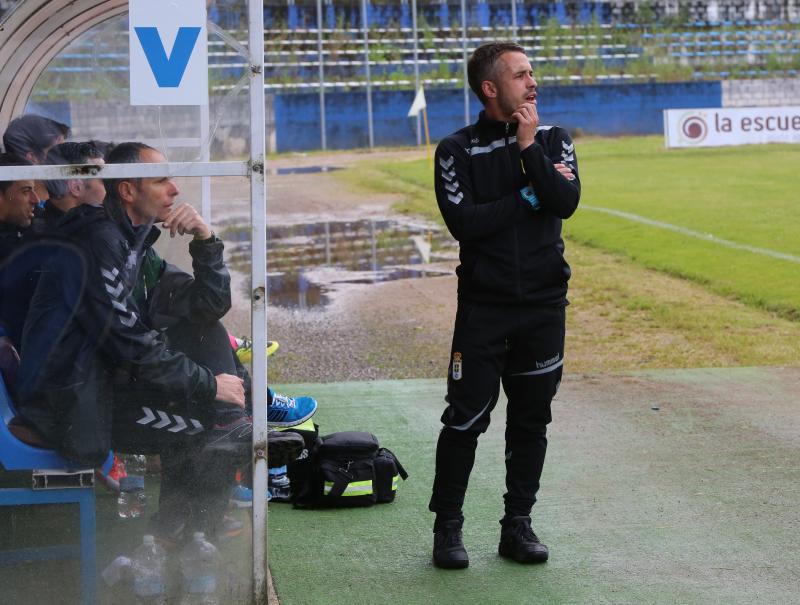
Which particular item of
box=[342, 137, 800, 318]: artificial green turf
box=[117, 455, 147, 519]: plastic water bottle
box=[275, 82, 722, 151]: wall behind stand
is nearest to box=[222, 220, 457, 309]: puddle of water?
box=[342, 137, 800, 318]: artificial green turf

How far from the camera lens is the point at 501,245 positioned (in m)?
4.34

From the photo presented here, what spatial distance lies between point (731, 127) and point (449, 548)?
32.8m

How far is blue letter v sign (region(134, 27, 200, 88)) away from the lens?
12.0ft

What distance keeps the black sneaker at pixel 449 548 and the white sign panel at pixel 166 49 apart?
1940 millimetres

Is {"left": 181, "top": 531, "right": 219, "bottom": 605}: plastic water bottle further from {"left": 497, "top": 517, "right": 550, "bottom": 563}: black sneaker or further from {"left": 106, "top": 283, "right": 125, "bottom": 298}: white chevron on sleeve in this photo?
{"left": 497, "top": 517, "right": 550, "bottom": 563}: black sneaker

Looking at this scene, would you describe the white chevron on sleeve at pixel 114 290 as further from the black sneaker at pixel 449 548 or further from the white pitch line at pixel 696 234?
the white pitch line at pixel 696 234

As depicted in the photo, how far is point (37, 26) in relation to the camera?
4.49 metres

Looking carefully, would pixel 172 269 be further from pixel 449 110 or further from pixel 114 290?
pixel 449 110

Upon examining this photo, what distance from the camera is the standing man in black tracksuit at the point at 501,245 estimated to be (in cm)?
429

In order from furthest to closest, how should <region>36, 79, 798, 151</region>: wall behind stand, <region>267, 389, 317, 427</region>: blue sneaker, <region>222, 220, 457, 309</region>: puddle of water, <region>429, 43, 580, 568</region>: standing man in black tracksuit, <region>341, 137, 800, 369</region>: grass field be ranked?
<region>36, 79, 798, 151</region>: wall behind stand
<region>222, 220, 457, 309</region>: puddle of water
<region>341, 137, 800, 369</region>: grass field
<region>267, 389, 317, 427</region>: blue sneaker
<region>429, 43, 580, 568</region>: standing man in black tracksuit

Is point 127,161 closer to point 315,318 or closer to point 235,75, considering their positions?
point 235,75

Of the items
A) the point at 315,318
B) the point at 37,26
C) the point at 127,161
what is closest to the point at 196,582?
the point at 127,161

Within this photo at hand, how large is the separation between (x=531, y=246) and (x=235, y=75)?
129 cm

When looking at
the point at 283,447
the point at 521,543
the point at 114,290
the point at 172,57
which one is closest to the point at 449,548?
the point at 521,543
